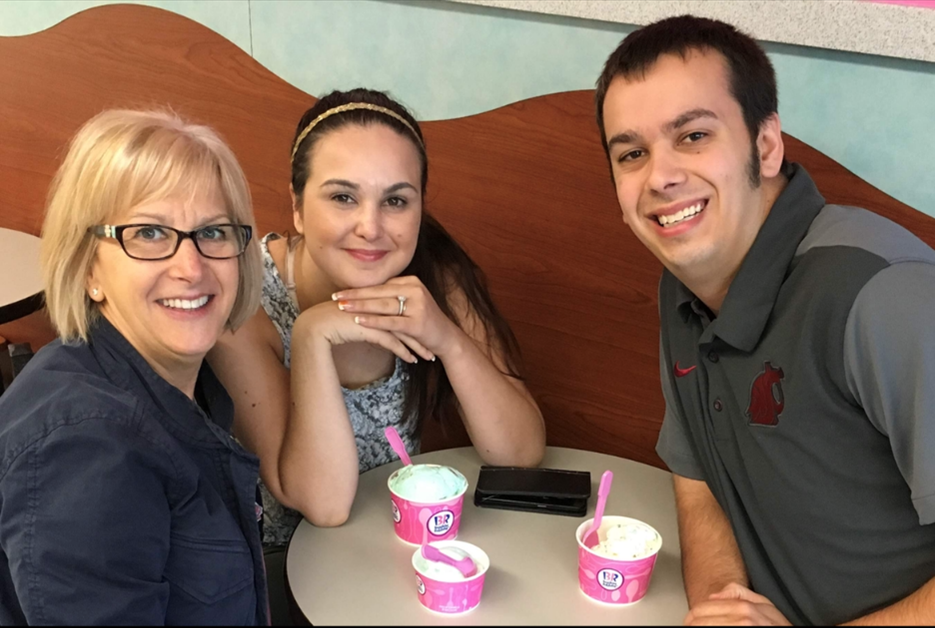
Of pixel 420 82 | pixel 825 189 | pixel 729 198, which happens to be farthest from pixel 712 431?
pixel 420 82

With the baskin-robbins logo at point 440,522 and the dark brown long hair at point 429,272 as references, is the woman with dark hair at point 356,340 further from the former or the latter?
the baskin-robbins logo at point 440,522

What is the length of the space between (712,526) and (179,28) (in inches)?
78.1

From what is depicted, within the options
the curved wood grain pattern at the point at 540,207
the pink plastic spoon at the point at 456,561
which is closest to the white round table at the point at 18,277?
the curved wood grain pattern at the point at 540,207

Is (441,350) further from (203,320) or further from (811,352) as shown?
(811,352)

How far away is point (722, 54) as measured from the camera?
3.98 feet

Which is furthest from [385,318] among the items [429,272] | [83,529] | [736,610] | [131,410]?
[736,610]

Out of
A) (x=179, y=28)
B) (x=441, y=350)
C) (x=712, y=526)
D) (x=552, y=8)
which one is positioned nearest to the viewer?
(x=712, y=526)

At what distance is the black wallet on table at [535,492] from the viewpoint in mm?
1354

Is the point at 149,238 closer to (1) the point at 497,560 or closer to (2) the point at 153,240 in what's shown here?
(2) the point at 153,240

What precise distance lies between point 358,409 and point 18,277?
1.07m

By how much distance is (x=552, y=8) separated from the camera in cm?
181

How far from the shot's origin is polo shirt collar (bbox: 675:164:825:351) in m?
1.15

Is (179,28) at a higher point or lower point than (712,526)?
higher

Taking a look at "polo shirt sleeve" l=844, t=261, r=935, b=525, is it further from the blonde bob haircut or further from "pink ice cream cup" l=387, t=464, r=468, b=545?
the blonde bob haircut
